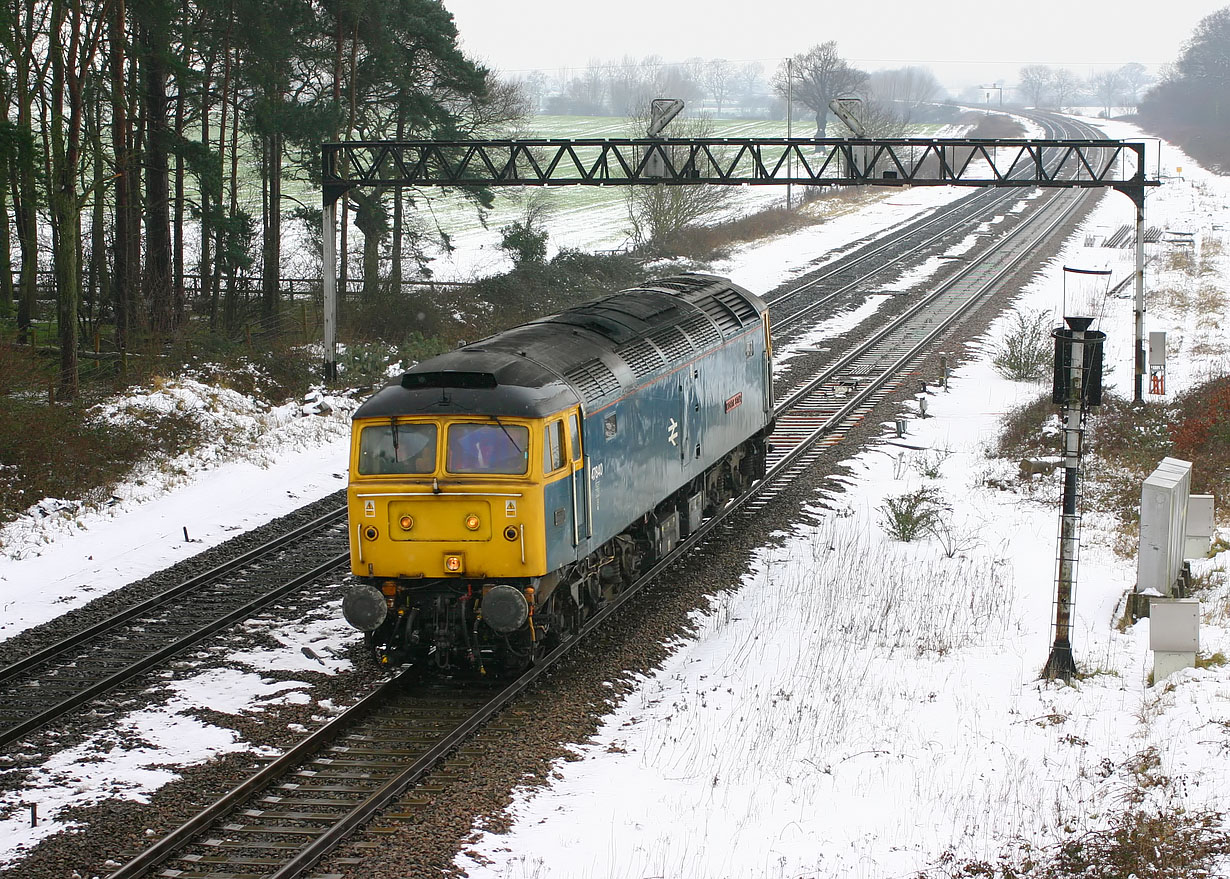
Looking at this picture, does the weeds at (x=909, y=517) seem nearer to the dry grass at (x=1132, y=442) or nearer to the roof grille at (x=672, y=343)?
the dry grass at (x=1132, y=442)

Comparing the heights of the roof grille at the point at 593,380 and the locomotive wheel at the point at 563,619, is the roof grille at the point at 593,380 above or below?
above

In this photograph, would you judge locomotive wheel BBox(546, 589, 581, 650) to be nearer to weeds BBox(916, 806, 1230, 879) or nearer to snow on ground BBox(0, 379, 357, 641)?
weeds BBox(916, 806, 1230, 879)

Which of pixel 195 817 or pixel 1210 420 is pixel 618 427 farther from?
pixel 1210 420

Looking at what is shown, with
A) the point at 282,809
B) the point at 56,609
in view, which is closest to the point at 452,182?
the point at 56,609

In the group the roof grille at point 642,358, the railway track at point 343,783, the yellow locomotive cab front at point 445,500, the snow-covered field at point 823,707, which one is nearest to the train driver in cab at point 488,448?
the yellow locomotive cab front at point 445,500

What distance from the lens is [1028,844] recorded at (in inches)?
363

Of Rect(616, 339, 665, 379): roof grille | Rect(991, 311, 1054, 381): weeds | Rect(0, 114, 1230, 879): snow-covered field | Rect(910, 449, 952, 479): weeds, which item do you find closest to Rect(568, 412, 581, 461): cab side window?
Rect(616, 339, 665, 379): roof grille

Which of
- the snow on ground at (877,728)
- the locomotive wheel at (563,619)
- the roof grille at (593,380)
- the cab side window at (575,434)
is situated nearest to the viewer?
the snow on ground at (877,728)

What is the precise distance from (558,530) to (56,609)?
6.88 m

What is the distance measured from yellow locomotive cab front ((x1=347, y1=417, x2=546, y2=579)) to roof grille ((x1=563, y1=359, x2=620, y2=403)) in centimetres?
142

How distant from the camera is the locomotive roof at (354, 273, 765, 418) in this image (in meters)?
12.5

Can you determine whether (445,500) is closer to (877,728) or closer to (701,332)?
(877,728)

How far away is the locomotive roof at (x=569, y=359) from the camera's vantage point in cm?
1251

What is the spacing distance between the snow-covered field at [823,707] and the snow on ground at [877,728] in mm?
28
